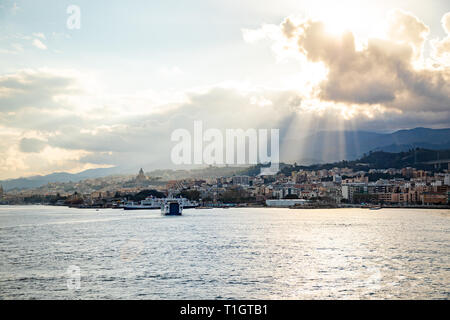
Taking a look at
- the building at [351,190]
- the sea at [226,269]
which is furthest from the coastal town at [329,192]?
the sea at [226,269]

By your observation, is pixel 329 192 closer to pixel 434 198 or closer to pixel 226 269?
pixel 434 198

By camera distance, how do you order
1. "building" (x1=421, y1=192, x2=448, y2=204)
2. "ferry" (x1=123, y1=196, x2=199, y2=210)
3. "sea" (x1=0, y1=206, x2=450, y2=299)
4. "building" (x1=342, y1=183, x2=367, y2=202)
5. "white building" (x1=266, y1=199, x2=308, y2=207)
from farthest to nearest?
1. "building" (x1=342, y1=183, x2=367, y2=202)
2. "white building" (x1=266, y1=199, x2=308, y2=207)
3. "ferry" (x1=123, y1=196, x2=199, y2=210)
4. "building" (x1=421, y1=192, x2=448, y2=204)
5. "sea" (x1=0, y1=206, x2=450, y2=299)

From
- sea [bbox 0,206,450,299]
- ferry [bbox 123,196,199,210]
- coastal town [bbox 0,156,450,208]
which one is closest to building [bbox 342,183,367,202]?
coastal town [bbox 0,156,450,208]

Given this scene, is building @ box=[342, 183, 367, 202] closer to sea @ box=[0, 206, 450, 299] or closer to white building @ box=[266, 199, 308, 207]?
white building @ box=[266, 199, 308, 207]

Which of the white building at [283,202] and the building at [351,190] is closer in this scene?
the white building at [283,202]

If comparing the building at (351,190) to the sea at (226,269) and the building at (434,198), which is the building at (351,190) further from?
the sea at (226,269)

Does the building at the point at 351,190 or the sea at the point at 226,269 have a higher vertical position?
the building at the point at 351,190

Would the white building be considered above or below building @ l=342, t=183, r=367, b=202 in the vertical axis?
below

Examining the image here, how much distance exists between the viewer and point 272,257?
19328 mm

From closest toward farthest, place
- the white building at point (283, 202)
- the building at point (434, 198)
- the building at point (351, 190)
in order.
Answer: the building at point (434, 198)
the white building at point (283, 202)
the building at point (351, 190)

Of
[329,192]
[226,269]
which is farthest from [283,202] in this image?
[226,269]

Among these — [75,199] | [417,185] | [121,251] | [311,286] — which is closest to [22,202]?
[75,199]
